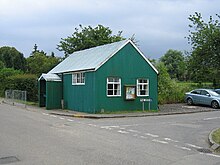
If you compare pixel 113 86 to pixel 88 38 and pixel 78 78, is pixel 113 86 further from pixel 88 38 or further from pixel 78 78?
pixel 88 38

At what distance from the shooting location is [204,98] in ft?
96.7

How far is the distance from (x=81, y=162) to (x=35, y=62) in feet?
197

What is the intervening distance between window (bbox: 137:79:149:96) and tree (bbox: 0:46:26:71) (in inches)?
2269

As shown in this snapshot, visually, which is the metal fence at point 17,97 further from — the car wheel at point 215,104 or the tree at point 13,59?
the tree at point 13,59

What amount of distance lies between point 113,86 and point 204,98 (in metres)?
9.90

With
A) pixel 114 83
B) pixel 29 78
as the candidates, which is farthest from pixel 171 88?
pixel 29 78

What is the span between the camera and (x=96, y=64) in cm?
2356

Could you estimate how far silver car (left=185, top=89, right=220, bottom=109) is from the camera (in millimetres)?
28297

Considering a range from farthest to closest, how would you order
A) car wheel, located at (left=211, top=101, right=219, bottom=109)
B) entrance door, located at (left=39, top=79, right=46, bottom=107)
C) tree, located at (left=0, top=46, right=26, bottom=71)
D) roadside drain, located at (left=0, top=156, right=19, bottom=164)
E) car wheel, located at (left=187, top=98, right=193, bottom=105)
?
tree, located at (left=0, top=46, right=26, bottom=71) < car wheel, located at (left=187, top=98, right=193, bottom=105) < entrance door, located at (left=39, top=79, right=46, bottom=107) < car wheel, located at (left=211, top=101, right=219, bottom=109) < roadside drain, located at (left=0, top=156, right=19, bottom=164)

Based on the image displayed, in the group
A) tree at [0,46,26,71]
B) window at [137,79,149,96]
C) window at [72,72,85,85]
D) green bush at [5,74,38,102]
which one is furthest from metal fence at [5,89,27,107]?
tree at [0,46,26,71]

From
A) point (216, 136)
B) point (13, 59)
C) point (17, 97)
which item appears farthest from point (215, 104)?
point (13, 59)

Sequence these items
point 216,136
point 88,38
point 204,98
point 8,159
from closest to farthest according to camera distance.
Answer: point 8,159 < point 216,136 < point 204,98 < point 88,38

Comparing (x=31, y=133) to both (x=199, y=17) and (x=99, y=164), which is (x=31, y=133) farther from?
(x=199, y=17)

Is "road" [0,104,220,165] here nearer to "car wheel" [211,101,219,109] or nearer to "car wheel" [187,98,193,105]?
"car wheel" [211,101,219,109]
